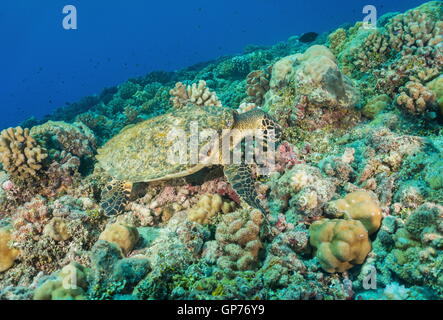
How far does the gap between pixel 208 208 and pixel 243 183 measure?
2.47 ft

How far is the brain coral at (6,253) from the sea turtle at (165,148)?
4.81 feet

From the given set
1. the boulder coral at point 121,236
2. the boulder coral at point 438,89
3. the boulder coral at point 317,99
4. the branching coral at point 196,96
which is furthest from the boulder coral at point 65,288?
the boulder coral at point 438,89

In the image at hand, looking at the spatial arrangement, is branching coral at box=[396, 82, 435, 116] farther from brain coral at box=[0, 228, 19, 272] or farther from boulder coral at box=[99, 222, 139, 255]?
brain coral at box=[0, 228, 19, 272]

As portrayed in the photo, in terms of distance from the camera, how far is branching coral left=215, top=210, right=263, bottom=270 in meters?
3.26

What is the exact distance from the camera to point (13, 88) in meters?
157

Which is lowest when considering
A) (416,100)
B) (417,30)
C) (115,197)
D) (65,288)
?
(65,288)

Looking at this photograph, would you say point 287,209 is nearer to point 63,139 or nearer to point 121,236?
point 121,236

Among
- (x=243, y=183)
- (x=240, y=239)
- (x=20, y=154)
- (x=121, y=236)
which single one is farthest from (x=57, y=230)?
(x=243, y=183)

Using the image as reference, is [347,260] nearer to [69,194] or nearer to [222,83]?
[69,194]

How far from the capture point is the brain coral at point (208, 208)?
169 inches

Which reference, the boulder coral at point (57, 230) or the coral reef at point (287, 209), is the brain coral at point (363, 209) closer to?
the coral reef at point (287, 209)

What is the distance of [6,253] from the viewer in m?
4.00

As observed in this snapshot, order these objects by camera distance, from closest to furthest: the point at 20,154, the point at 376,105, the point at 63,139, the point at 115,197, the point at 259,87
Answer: the point at 115,197 → the point at 20,154 → the point at 376,105 → the point at 63,139 → the point at 259,87

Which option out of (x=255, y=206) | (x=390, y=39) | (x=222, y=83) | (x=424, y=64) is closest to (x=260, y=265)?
(x=255, y=206)
